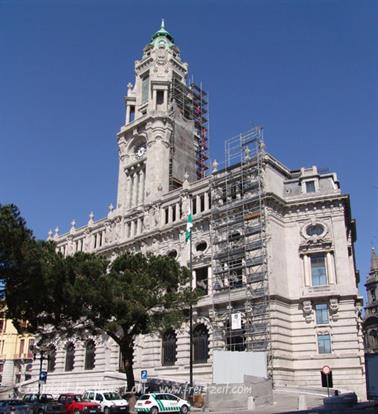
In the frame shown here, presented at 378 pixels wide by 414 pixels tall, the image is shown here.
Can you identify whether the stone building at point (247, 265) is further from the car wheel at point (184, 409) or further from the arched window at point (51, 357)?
the car wheel at point (184, 409)

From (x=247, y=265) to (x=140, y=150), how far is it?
2594 cm

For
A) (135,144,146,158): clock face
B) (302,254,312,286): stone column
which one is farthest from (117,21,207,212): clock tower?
(302,254,312,286): stone column

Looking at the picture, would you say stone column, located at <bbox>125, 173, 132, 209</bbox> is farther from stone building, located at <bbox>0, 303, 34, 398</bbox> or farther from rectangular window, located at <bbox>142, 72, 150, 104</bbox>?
stone building, located at <bbox>0, 303, 34, 398</bbox>

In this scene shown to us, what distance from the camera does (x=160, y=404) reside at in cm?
3231

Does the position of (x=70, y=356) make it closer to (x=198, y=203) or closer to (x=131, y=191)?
(x=131, y=191)

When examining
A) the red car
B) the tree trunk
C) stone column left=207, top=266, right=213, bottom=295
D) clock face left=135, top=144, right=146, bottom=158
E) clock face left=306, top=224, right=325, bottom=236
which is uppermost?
clock face left=135, top=144, right=146, bottom=158

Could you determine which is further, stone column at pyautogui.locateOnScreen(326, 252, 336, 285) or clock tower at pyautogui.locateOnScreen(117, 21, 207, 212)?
clock tower at pyautogui.locateOnScreen(117, 21, 207, 212)

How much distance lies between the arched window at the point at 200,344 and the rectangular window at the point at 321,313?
35.0 ft

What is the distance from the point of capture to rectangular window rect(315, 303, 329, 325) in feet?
148

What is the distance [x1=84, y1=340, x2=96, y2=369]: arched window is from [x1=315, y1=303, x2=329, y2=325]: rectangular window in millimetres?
27549

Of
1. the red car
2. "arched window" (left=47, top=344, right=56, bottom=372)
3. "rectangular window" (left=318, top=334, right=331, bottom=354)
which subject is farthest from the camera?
"arched window" (left=47, top=344, right=56, bottom=372)

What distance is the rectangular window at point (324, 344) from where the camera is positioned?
44094mm

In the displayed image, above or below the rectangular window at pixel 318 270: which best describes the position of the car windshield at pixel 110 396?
below

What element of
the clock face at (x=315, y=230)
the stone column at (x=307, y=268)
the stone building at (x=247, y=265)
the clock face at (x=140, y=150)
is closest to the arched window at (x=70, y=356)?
the stone building at (x=247, y=265)
